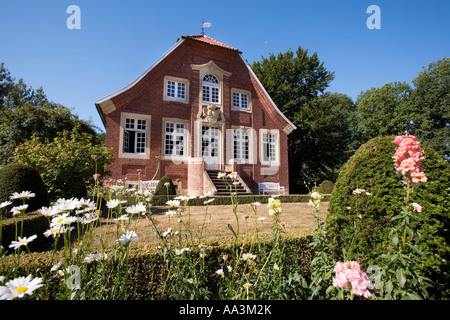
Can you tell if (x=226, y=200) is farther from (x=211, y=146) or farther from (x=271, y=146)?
(x=271, y=146)

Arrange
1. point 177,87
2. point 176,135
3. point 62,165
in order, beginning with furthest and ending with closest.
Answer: point 177,87 < point 176,135 < point 62,165

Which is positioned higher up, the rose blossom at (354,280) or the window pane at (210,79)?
the window pane at (210,79)

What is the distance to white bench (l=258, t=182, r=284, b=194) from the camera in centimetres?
1608

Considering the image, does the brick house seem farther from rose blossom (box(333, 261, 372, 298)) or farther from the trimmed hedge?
rose blossom (box(333, 261, 372, 298))

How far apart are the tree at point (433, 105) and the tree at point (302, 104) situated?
9544 millimetres

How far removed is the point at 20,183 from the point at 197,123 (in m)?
10.5

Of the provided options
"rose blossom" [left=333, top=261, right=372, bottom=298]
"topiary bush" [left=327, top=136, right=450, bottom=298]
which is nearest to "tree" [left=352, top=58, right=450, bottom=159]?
"topiary bush" [left=327, top=136, right=450, bottom=298]

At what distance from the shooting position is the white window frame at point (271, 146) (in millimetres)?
16703

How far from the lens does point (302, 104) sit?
25.4 meters

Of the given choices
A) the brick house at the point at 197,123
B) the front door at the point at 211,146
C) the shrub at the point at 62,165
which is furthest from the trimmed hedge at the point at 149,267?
the front door at the point at 211,146

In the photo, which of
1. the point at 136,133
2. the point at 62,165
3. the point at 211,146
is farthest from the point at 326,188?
the point at 62,165

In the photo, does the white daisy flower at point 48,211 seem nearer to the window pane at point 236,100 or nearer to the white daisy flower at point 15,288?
the white daisy flower at point 15,288
